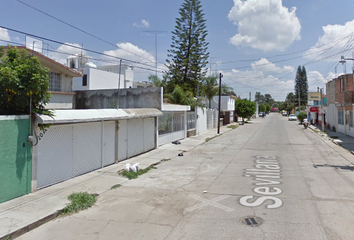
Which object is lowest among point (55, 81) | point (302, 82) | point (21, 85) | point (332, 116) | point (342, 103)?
point (332, 116)

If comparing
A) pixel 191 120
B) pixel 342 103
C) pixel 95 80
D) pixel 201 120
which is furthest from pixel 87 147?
pixel 342 103

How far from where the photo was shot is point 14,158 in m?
7.07

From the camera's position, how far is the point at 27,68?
23.9ft

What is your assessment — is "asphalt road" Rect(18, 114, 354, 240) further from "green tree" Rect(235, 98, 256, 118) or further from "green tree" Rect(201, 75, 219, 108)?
"green tree" Rect(235, 98, 256, 118)

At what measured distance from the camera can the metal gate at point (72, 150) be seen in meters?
8.19

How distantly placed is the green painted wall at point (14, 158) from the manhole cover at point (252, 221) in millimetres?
5780

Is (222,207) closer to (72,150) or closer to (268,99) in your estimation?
(72,150)

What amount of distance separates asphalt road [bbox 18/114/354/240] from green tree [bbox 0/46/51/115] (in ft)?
11.0

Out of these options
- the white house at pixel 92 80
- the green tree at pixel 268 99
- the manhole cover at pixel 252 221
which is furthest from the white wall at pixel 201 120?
the green tree at pixel 268 99

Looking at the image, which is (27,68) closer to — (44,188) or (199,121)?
(44,188)

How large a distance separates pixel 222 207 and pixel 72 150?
5610 mm

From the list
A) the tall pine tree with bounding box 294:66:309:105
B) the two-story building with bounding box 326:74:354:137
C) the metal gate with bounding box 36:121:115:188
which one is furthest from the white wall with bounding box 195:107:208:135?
the tall pine tree with bounding box 294:66:309:105

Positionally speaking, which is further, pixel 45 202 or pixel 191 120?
pixel 191 120

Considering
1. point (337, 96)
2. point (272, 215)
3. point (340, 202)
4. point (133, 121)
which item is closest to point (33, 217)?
point (272, 215)
